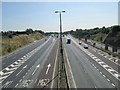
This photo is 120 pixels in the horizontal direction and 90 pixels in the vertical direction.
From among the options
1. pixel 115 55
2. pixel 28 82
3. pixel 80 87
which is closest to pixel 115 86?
pixel 80 87

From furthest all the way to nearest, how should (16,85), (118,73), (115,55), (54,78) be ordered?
(115,55)
(118,73)
(54,78)
(16,85)

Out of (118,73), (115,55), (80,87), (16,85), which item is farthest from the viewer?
(115,55)

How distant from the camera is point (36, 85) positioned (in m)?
22.7

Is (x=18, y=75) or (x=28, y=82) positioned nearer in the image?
(x=28, y=82)

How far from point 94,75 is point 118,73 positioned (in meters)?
3.75

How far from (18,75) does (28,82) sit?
15.0ft

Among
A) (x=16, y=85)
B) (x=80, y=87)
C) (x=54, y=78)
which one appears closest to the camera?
(x=80, y=87)

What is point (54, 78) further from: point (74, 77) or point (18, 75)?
point (18, 75)

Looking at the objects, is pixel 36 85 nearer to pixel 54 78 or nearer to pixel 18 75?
pixel 54 78

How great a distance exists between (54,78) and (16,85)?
505cm

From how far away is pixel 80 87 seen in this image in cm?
2152

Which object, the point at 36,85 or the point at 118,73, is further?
the point at 118,73

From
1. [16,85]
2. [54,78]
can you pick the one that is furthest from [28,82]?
[54,78]

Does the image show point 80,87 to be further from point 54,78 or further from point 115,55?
point 115,55
